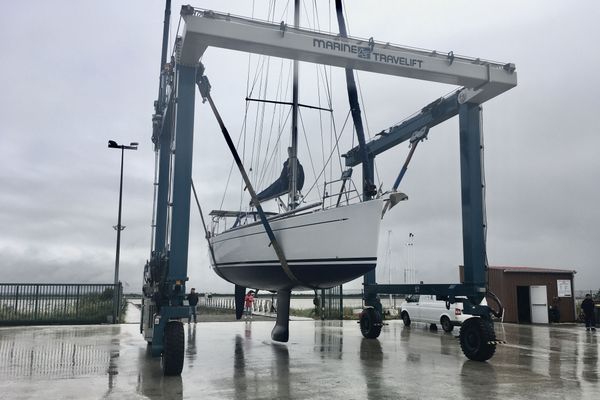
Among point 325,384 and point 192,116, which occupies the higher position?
point 192,116

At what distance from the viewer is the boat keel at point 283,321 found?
13802 mm

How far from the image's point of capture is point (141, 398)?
7.80 meters

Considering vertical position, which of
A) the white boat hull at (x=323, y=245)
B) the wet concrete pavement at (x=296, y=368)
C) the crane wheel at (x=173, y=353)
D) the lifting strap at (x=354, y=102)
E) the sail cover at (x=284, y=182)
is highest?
the lifting strap at (x=354, y=102)

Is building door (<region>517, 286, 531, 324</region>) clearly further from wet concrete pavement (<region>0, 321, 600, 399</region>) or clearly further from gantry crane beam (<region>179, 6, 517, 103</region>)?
gantry crane beam (<region>179, 6, 517, 103</region>)

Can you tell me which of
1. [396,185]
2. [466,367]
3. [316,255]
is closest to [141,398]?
[316,255]

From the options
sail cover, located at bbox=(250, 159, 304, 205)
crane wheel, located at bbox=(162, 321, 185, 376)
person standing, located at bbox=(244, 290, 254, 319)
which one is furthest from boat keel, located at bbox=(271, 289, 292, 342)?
person standing, located at bbox=(244, 290, 254, 319)

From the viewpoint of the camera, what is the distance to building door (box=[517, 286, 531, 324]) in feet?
86.0

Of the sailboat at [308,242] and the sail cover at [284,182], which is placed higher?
the sail cover at [284,182]

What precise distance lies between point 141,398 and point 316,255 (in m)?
5.59

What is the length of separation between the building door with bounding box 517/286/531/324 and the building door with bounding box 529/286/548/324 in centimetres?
27

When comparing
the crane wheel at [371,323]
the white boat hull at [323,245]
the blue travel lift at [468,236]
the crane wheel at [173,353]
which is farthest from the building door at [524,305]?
the crane wheel at [173,353]

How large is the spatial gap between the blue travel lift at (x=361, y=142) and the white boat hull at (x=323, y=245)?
0.87 metres

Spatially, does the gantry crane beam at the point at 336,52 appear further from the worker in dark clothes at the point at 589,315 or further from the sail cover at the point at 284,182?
the worker in dark clothes at the point at 589,315

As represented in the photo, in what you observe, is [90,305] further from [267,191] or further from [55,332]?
[267,191]
